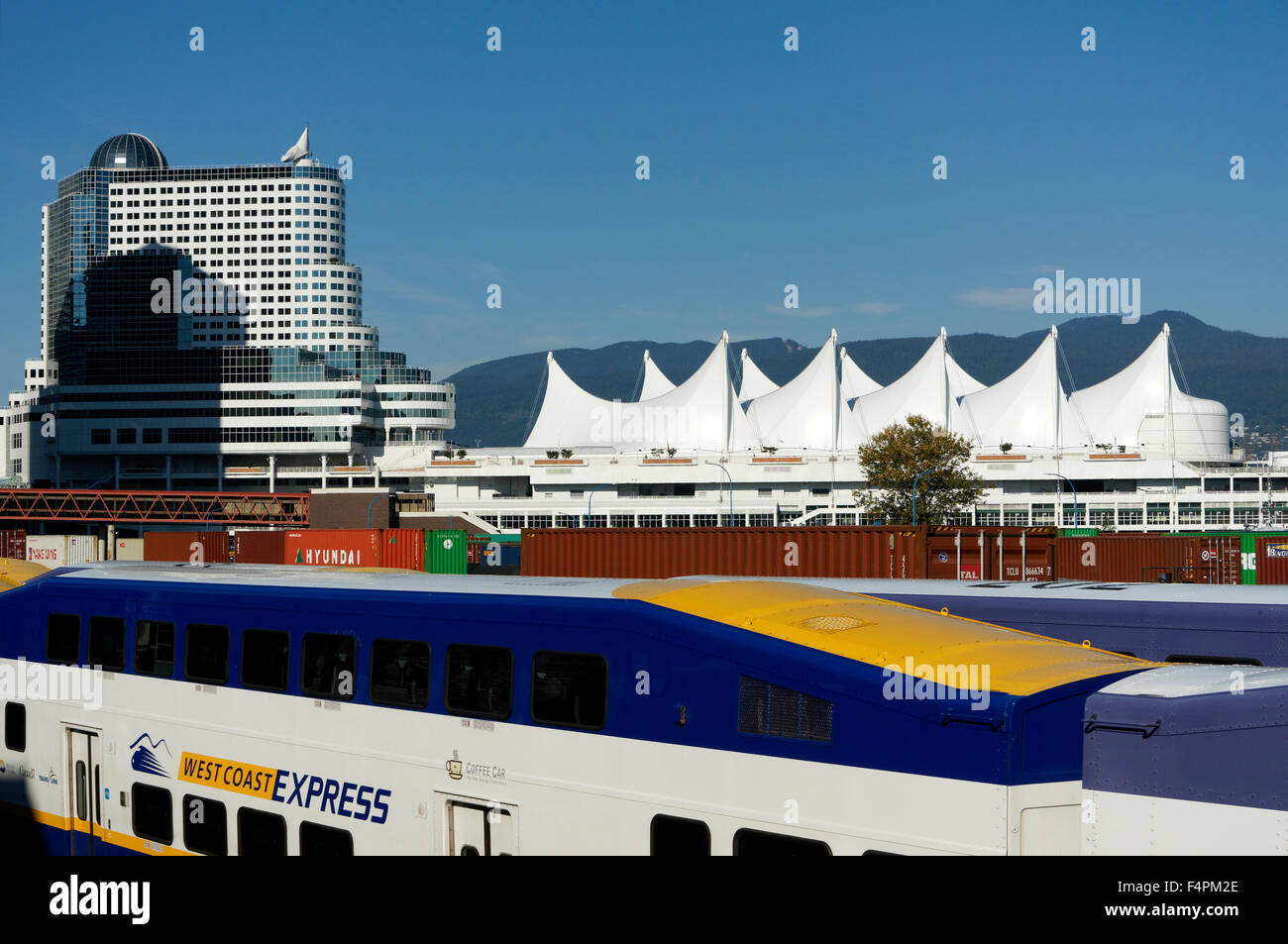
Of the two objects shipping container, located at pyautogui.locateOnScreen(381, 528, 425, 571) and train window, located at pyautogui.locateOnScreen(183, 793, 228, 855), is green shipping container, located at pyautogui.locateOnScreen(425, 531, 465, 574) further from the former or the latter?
train window, located at pyautogui.locateOnScreen(183, 793, 228, 855)

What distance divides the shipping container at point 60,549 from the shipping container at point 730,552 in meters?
43.5

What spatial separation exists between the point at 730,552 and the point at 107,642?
2146 cm

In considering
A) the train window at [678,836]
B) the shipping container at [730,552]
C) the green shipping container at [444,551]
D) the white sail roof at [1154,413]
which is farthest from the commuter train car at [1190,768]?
the white sail roof at [1154,413]

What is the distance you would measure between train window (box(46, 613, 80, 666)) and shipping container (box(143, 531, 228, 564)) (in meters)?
34.0

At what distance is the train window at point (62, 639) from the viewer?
14.1 m

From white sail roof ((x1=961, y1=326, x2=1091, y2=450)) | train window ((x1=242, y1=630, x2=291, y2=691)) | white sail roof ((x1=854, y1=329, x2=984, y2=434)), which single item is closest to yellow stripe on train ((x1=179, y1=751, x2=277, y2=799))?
train window ((x1=242, y1=630, x2=291, y2=691))

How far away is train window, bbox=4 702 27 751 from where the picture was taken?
14.6 metres

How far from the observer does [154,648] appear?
43.2 ft

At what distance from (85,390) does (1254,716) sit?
174m

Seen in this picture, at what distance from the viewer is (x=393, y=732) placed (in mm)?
10664

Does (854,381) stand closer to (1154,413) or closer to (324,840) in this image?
(1154,413)
